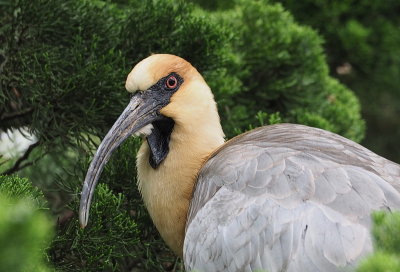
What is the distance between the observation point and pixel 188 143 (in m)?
4.02

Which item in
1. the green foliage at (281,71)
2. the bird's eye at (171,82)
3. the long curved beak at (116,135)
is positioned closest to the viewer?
the long curved beak at (116,135)

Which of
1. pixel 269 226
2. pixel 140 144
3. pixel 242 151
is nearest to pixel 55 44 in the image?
pixel 140 144

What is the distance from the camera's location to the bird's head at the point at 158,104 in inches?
151

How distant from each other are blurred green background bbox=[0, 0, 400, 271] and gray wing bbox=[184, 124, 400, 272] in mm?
544

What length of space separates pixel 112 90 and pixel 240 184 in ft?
3.92

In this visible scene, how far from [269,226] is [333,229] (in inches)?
10.7

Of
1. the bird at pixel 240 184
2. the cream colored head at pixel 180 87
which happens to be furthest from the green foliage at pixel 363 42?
the bird at pixel 240 184

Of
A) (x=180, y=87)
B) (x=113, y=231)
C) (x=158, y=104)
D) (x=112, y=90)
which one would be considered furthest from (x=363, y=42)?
(x=113, y=231)

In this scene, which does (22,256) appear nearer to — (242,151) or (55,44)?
(242,151)

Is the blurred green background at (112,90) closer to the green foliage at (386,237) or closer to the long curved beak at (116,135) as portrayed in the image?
the long curved beak at (116,135)

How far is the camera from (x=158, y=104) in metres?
3.94

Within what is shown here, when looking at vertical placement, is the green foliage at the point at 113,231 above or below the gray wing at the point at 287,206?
below

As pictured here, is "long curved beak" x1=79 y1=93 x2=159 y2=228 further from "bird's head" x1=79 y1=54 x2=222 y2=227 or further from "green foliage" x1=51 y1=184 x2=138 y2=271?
"green foliage" x1=51 y1=184 x2=138 y2=271

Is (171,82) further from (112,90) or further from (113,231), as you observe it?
(113,231)
